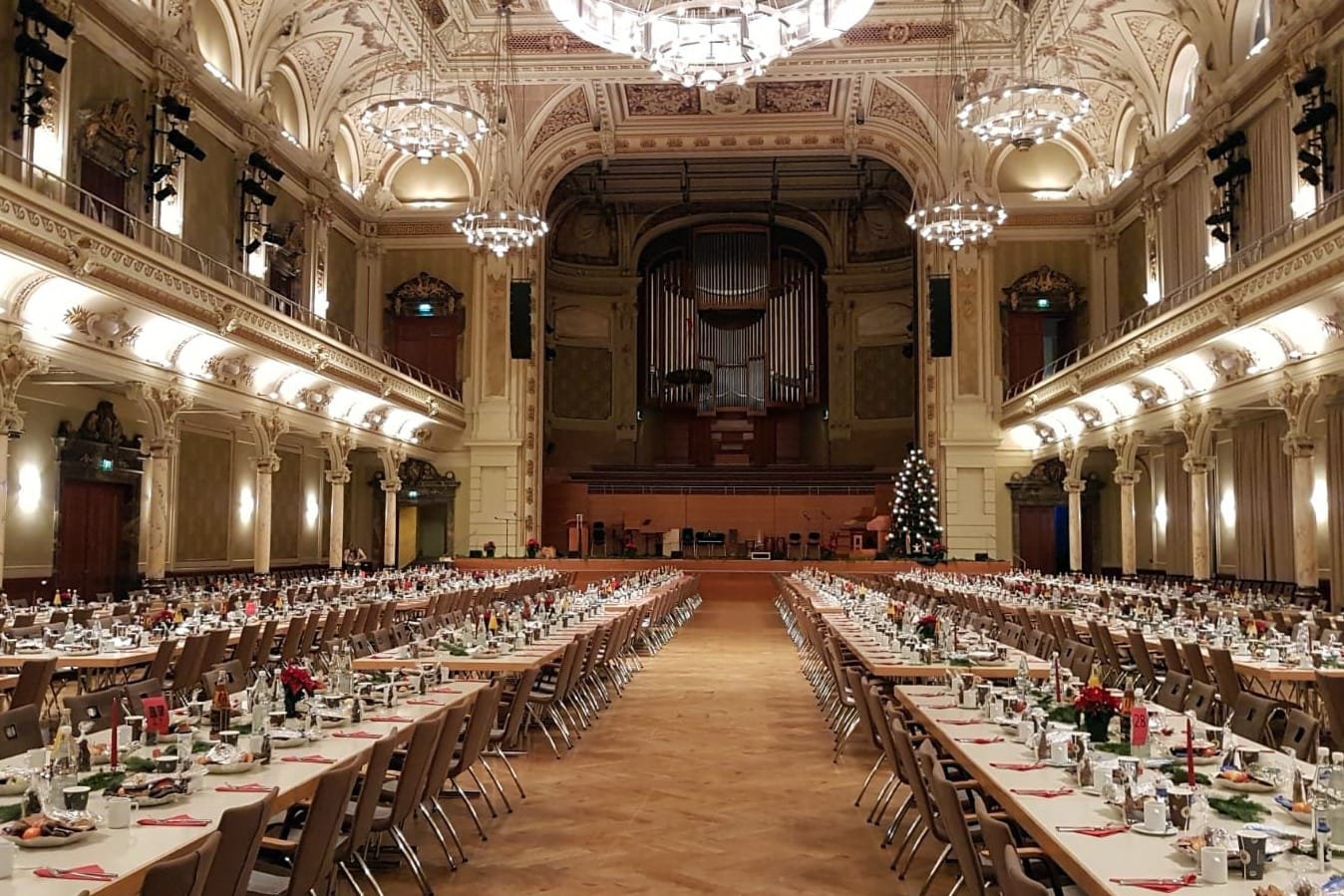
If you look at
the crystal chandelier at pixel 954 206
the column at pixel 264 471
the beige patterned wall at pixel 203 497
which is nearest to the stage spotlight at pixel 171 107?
the column at pixel 264 471

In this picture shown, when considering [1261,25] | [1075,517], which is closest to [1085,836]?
[1261,25]

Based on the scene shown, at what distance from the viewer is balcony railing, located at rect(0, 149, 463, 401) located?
1517 centimetres

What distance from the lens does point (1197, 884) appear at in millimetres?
3279

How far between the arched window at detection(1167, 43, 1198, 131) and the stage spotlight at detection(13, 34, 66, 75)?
2053 centimetres

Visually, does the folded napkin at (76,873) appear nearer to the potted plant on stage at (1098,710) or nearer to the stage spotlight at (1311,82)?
the potted plant on stage at (1098,710)

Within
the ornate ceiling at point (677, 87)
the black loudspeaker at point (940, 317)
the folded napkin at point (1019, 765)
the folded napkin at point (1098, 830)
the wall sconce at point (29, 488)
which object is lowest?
the folded napkin at point (1019, 765)

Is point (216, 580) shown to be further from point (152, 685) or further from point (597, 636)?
point (152, 685)

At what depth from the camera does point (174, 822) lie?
3.91 metres

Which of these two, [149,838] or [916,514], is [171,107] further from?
[916,514]

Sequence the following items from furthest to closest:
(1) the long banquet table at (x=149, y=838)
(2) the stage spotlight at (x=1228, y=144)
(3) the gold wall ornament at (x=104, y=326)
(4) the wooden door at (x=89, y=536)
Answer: (2) the stage spotlight at (x=1228, y=144)
(4) the wooden door at (x=89, y=536)
(3) the gold wall ornament at (x=104, y=326)
(1) the long banquet table at (x=149, y=838)

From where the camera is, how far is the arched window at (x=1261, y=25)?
20188 mm

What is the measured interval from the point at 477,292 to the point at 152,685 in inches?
1030

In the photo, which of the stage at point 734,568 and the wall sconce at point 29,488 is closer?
the wall sconce at point 29,488

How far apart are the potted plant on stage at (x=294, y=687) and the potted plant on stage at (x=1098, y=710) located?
146 inches
